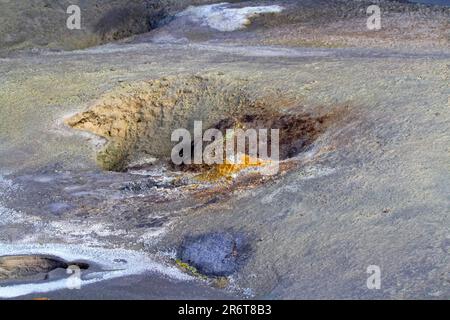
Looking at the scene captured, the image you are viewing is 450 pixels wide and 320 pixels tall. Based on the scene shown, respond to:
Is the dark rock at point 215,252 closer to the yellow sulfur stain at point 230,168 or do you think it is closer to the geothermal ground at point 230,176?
the geothermal ground at point 230,176

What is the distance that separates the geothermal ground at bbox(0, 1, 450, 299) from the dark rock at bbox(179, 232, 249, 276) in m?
0.01

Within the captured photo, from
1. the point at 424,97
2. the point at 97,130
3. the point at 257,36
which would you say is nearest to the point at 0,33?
the point at 257,36

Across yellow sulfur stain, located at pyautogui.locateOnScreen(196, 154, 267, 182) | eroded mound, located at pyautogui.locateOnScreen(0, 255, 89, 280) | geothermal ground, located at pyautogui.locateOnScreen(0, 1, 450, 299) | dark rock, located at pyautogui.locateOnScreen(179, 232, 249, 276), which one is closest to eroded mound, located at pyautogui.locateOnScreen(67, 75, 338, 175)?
geothermal ground, located at pyautogui.locateOnScreen(0, 1, 450, 299)

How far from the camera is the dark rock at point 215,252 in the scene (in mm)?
6375

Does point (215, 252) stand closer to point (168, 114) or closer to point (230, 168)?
point (230, 168)

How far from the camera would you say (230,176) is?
8031 mm

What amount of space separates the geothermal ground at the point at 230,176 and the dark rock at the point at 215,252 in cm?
1

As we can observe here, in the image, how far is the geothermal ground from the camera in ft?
19.5

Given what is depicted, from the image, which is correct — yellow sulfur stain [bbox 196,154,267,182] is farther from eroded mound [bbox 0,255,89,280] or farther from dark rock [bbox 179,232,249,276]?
eroded mound [bbox 0,255,89,280]

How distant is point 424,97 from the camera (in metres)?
8.73

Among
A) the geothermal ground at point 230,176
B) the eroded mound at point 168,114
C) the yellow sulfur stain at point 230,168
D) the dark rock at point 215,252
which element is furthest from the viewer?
the eroded mound at point 168,114

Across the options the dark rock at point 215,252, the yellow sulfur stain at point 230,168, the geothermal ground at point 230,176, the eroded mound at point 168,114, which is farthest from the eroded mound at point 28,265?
the eroded mound at point 168,114

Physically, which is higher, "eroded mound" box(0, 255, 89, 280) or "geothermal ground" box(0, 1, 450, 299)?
"geothermal ground" box(0, 1, 450, 299)

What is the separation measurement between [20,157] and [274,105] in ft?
9.39
